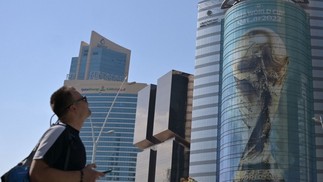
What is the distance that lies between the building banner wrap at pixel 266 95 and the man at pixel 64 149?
226 ft

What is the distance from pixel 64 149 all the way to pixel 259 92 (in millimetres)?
72348

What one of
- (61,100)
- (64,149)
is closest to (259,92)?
(61,100)

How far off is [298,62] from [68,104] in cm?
7780

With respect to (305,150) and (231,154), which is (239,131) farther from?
(305,150)

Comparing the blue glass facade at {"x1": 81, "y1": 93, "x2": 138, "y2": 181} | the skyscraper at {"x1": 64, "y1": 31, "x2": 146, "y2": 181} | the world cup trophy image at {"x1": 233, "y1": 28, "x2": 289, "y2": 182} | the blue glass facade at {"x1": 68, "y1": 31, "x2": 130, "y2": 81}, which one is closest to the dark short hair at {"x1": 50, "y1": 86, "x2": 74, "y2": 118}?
the world cup trophy image at {"x1": 233, "y1": 28, "x2": 289, "y2": 182}

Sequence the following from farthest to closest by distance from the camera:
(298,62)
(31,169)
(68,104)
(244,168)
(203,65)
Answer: (203,65) → (298,62) → (244,168) → (68,104) → (31,169)

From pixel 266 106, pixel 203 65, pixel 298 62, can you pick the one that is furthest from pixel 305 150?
pixel 203 65

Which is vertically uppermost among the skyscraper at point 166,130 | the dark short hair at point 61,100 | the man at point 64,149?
the skyscraper at point 166,130

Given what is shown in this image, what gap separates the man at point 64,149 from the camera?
2.93 metres

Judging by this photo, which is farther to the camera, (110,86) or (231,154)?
(110,86)

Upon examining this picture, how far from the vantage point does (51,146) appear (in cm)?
303

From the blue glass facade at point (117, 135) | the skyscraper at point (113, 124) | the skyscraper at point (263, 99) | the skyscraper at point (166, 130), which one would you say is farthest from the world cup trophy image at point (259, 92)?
the blue glass facade at point (117, 135)

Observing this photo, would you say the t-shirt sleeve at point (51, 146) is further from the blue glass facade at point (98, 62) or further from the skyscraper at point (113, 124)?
the blue glass facade at point (98, 62)

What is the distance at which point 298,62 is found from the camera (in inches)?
3049
